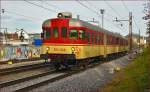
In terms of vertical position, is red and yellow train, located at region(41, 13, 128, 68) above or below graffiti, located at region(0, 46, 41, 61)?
above

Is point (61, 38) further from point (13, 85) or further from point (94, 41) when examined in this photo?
point (13, 85)

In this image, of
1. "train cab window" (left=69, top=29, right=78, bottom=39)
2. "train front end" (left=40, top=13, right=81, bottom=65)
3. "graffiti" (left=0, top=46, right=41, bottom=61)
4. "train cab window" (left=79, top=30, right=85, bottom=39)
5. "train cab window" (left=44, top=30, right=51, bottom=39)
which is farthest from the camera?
"graffiti" (left=0, top=46, right=41, bottom=61)

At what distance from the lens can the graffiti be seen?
4600 centimetres

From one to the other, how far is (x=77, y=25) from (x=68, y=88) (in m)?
8.63

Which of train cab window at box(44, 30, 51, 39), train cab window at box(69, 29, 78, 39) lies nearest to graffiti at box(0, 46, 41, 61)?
train cab window at box(44, 30, 51, 39)

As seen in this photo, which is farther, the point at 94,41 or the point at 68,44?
the point at 94,41

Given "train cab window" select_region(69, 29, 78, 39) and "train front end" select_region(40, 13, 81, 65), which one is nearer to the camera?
"train front end" select_region(40, 13, 81, 65)

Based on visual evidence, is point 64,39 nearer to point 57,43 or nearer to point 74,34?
point 57,43

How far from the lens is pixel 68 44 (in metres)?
22.8

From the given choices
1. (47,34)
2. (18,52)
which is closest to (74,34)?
(47,34)

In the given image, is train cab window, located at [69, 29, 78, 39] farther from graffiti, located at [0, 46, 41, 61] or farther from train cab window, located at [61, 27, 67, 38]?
graffiti, located at [0, 46, 41, 61]

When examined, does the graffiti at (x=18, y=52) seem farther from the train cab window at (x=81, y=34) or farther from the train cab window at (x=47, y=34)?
the train cab window at (x=81, y=34)

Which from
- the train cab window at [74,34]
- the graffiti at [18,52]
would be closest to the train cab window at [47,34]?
the train cab window at [74,34]

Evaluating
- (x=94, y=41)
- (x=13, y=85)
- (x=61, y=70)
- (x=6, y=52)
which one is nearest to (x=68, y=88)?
(x=13, y=85)
